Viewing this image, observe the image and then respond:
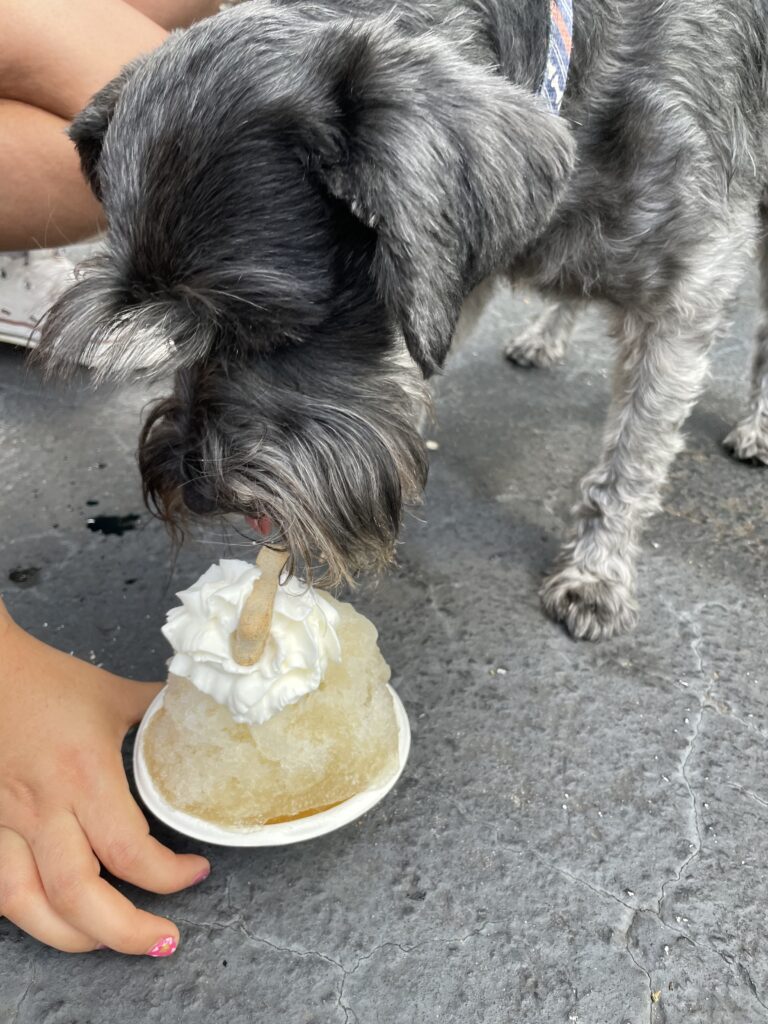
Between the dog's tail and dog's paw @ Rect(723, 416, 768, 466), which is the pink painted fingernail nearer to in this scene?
the dog's tail

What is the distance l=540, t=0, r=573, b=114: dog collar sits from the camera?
1957mm

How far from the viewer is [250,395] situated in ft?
5.67

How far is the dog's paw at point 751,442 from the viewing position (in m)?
3.34

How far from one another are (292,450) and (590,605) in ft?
4.07

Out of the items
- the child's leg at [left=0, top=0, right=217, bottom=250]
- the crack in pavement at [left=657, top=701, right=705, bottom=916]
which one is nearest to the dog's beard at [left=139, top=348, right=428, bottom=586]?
the crack in pavement at [left=657, top=701, right=705, bottom=916]

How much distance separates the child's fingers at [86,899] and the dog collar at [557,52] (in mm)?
1897

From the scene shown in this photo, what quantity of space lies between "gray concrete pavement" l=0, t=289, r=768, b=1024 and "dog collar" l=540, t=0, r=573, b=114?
4.67 feet

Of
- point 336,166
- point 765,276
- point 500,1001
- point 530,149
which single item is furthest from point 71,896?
point 765,276

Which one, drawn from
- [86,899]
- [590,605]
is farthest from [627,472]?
[86,899]

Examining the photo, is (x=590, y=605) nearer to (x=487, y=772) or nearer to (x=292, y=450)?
(x=487, y=772)

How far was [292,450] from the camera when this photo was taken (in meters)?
1.74

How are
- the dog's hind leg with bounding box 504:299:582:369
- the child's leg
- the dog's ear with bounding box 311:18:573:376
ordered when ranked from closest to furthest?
the dog's ear with bounding box 311:18:573:376, the child's leg, the dog's hind leg with bounding box 504:299:582:369

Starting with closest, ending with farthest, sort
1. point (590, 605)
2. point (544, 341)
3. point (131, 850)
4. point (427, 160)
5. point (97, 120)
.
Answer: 1. point (427, 160)
2. point (131, 850)
3. point (97, 120)
4. point (590, 605)
5. point (544, 341)

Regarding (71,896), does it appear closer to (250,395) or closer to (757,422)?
(250,395)
